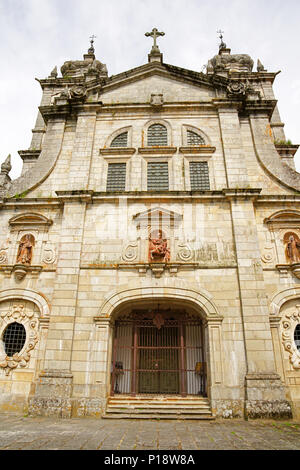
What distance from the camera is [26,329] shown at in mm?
11641

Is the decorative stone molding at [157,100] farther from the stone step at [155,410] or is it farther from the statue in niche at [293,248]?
the stone step at [155,410]

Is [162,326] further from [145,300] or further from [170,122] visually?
[170,122]

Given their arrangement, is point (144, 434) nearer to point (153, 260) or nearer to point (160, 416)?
point (160, 416)

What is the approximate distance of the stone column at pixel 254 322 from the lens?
31.6 feet

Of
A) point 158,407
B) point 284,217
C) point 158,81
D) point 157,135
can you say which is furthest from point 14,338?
point 158,81

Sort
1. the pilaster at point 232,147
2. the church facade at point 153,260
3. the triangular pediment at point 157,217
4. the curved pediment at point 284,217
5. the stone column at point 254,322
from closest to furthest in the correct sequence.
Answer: the stone column at point 254,322, the church facade at point 153,260, the curved pediment at point 284,217, the triangular pediment at point 157,217, the pilaster at point 232,147

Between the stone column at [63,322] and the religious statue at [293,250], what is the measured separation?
8.40 m

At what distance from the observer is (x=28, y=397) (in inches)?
415

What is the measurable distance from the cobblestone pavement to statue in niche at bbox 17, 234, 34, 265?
18.3 ft

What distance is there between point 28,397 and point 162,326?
5.76 meters

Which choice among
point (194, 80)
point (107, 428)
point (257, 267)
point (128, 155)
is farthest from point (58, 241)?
point (194, 80)

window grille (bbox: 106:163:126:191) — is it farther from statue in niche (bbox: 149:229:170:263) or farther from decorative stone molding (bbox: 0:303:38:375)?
decorative stone molding (bbox: 0:303:38:375)

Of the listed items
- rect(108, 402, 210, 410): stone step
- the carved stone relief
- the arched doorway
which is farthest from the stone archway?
the carved stone relief

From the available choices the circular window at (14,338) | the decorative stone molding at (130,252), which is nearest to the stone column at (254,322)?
the decorative stone molding at (130,252)
